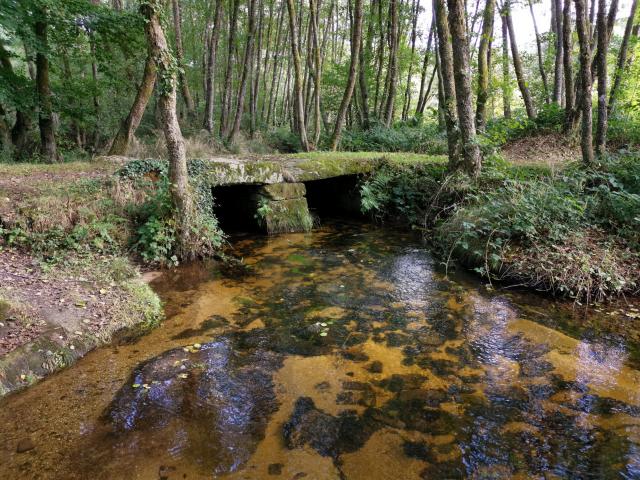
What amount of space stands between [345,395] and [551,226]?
4492 millimetres

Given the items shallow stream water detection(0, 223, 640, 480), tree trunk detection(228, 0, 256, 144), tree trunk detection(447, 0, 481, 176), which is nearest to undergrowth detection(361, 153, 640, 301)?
tree trunk detection(447, 0, 481, 176)

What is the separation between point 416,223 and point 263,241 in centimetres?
369

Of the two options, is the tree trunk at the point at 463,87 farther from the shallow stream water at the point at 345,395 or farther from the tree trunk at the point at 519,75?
the tree trunk at the point at 519,75

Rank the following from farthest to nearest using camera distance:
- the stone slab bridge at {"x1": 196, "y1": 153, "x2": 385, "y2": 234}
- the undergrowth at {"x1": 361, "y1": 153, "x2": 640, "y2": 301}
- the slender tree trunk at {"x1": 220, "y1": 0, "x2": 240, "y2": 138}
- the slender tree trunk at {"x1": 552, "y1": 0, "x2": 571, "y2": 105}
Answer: the slender tree trunk at {"x1": 220, "y1": 0, "x2": 240, "y2": 138} → the slender tree trunk at {"x1": 552, "y1": 0, "x2": 571, "y2": 105} → the stone slab bridge at {"x1": 196, "y1": 153, "x2": 385, "y2": 234} → the undergrowth at {"x1": 361, "y1": 153, "x2": 640, "y2": 301}

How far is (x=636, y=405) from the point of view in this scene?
3322 millimetres

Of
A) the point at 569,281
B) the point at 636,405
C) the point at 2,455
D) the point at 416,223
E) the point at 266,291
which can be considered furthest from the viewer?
the point at 416,223

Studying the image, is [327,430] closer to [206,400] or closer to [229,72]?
[206,400]

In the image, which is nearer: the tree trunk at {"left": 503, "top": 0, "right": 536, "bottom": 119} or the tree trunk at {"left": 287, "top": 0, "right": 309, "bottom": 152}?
the tree trunk at {"left": 287, "top": 0, "right": 309, "bottom": 152}

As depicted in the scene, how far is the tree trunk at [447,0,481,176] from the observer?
24.7 feet

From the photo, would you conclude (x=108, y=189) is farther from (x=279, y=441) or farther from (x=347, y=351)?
(x=279, y=441)

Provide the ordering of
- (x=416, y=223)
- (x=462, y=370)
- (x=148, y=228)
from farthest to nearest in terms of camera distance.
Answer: (x=416, y=223) < (x=148, y=228) < (x=462, y=370)

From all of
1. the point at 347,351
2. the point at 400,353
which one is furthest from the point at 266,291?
the point at 400,353

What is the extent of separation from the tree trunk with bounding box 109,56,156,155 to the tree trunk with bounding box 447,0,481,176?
22.3 feet

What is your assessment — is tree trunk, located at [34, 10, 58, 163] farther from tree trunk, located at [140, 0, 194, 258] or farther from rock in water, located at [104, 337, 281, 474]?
rock in water, located at [104, 337, 281, 474]
